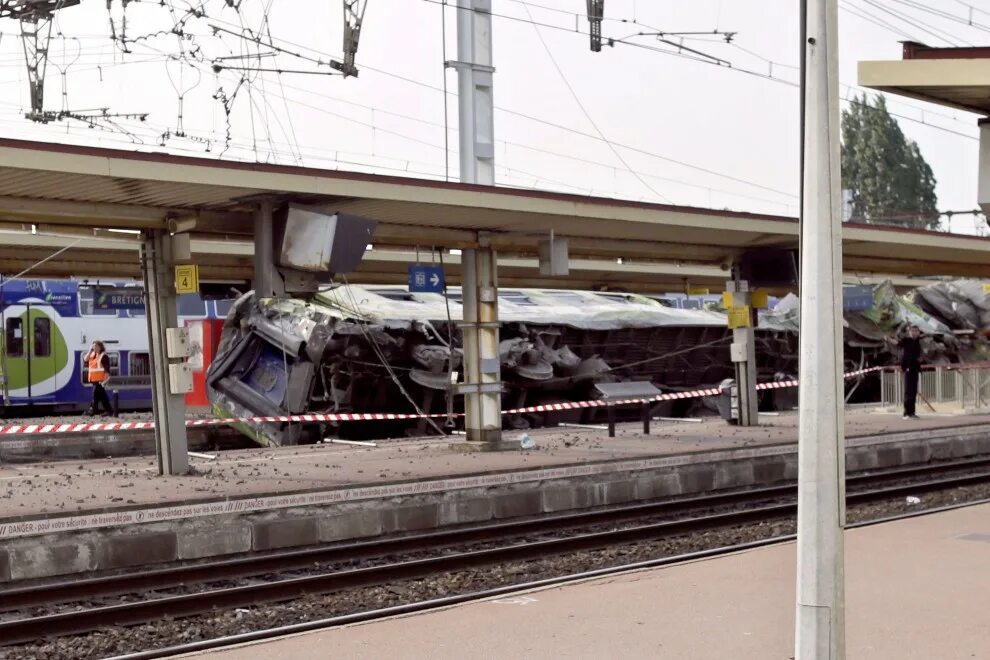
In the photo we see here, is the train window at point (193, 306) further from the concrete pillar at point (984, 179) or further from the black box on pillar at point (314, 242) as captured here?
the concrete pillar at point (984, 179)

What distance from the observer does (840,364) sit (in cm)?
553

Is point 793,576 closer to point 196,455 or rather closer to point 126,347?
point 196,455

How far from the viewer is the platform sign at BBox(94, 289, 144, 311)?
100 feet

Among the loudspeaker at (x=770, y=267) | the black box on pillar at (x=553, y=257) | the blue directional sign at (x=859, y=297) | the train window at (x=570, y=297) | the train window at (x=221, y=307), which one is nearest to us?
the black box on pillar at (x=553, y=257)

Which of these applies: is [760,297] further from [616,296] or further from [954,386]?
[616,296]

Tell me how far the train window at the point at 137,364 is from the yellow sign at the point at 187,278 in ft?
53.3

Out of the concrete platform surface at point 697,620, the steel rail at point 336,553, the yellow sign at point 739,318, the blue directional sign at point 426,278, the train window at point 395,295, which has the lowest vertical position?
the steel rail at point 336,553

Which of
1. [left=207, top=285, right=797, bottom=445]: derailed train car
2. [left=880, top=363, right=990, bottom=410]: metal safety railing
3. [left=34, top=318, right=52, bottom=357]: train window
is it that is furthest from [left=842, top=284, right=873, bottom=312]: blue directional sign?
[left=34, top=318, right=52, bottom=357]: train window

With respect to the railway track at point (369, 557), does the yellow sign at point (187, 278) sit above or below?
above

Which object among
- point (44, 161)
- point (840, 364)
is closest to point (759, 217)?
point (44, 161)

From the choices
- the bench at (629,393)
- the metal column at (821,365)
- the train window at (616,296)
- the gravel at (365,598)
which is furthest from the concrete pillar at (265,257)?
the train window at (616,296)

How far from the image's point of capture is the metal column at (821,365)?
5.52m

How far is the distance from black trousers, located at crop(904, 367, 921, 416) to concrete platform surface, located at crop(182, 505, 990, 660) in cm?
1374

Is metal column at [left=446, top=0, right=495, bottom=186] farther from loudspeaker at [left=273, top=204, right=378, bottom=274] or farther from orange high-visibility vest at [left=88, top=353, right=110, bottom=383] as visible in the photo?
loudspeaker at [left=273, top=204, right=378, bottom=274]
